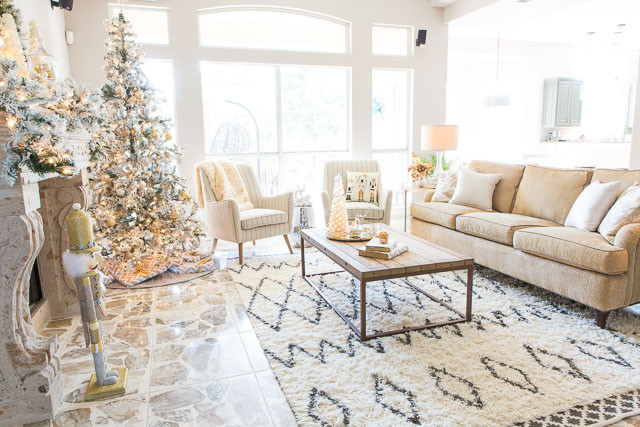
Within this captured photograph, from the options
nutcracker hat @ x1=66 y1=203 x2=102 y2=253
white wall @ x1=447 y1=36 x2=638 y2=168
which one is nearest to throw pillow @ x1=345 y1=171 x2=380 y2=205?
nutcracker hat @ x1=66 y1=203 x2=102 y2=253

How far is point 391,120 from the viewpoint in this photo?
20.9ft

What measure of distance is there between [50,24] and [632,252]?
16.8 ft

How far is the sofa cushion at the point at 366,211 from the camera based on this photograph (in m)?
4.65

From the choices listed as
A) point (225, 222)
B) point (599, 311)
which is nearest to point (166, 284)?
point (225, 222)

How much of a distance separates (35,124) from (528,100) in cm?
932

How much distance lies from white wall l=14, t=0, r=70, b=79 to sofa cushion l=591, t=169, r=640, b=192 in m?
4.53

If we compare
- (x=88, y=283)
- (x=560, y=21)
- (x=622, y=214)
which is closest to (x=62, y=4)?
(x=88, y=283)

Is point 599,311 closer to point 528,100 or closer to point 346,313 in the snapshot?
point 346,313

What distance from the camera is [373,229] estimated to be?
3.47 meters

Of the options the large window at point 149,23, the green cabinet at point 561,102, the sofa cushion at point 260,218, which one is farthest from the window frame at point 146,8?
the green cabinet at point 561,102

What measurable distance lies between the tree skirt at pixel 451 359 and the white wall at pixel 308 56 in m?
2.86

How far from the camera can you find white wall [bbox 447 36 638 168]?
8641mm

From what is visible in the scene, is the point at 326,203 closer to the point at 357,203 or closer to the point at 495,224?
the point at 357,203

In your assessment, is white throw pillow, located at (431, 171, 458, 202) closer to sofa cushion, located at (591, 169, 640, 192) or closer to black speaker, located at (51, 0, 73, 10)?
sofa cushion, located at (591, 169, 640, 192)
